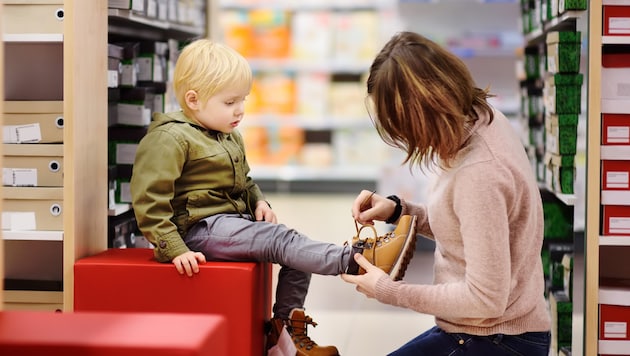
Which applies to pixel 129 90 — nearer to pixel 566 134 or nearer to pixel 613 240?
pixel 566 134

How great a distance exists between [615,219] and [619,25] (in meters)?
0.58

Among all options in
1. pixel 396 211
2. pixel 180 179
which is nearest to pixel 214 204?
pixel 180 179

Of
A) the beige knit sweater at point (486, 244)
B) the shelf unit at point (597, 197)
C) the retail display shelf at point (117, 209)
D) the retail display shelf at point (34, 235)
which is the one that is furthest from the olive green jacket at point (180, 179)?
the shelf unit at point (597, 197)

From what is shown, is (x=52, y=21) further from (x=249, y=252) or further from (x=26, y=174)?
(x=249, y=252)

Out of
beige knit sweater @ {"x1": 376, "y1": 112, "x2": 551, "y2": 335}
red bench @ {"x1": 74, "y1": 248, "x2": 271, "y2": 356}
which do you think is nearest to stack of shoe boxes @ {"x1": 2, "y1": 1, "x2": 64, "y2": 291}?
red bench @ {"x1": 74, "y1": 248, "x2": 271, "y2": 356}

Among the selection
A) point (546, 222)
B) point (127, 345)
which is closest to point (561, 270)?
point (546, 222)

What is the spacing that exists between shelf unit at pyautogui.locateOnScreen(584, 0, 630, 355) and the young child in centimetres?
62

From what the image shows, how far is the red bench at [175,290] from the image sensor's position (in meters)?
2.67

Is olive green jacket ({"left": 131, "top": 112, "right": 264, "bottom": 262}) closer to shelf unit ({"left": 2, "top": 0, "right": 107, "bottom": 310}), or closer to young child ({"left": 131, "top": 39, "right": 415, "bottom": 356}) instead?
young child ({"left": 131, "top": 39, "right": 415, "bottom": 356})

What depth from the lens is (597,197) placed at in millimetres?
2854

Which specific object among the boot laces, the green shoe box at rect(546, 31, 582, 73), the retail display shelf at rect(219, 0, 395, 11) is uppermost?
the retail display shelf at rect(219, 0, 395, 11)

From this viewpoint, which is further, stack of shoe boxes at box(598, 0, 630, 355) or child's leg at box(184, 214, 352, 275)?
stack of shoe boxes at box(598, 0, 630, 355)

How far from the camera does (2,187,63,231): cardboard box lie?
116 inches

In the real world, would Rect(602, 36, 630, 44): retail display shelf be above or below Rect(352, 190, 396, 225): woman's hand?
above
